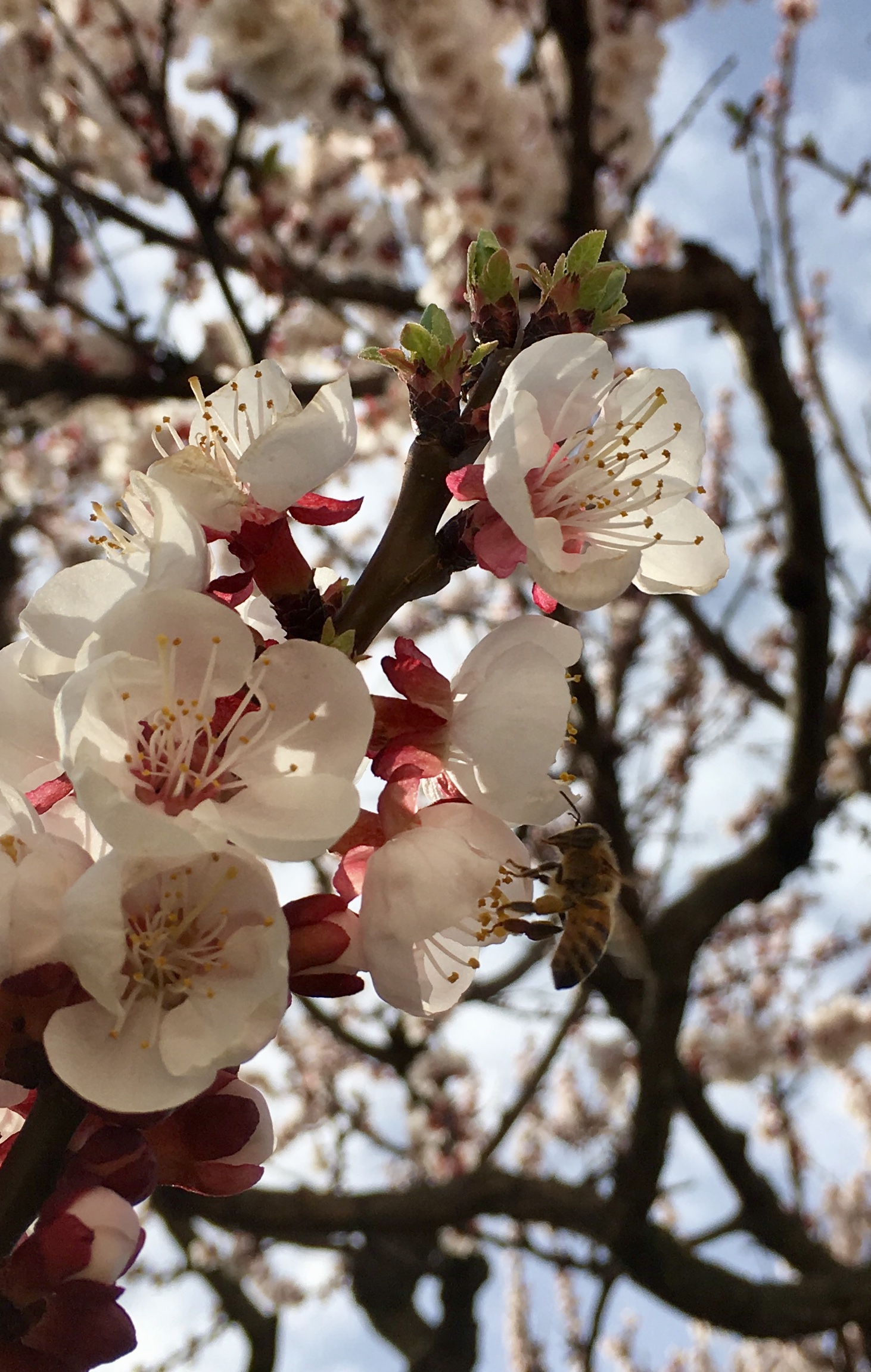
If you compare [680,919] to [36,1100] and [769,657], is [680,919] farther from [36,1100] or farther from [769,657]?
[769,657]

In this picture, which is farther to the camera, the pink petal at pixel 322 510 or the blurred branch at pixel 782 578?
the blurred branch at pixel 782 578

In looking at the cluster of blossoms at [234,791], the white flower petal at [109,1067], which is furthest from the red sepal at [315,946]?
the white flower petal at [109,1067]

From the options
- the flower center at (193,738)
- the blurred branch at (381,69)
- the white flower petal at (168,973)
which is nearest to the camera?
the white flower petal at (168,973)

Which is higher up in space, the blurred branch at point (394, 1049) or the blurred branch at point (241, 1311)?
the blurred branch at point (394, 1049)

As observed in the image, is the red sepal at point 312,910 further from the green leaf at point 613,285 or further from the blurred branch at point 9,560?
the blurred branch at point 9,560

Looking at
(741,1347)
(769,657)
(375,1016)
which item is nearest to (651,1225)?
(375,1016)

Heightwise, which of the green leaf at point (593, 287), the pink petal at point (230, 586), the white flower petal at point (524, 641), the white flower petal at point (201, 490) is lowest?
the pink petal at point (230, 586)

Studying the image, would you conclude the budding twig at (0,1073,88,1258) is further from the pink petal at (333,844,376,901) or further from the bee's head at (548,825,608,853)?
the bee's head at (548,825,608,853)
